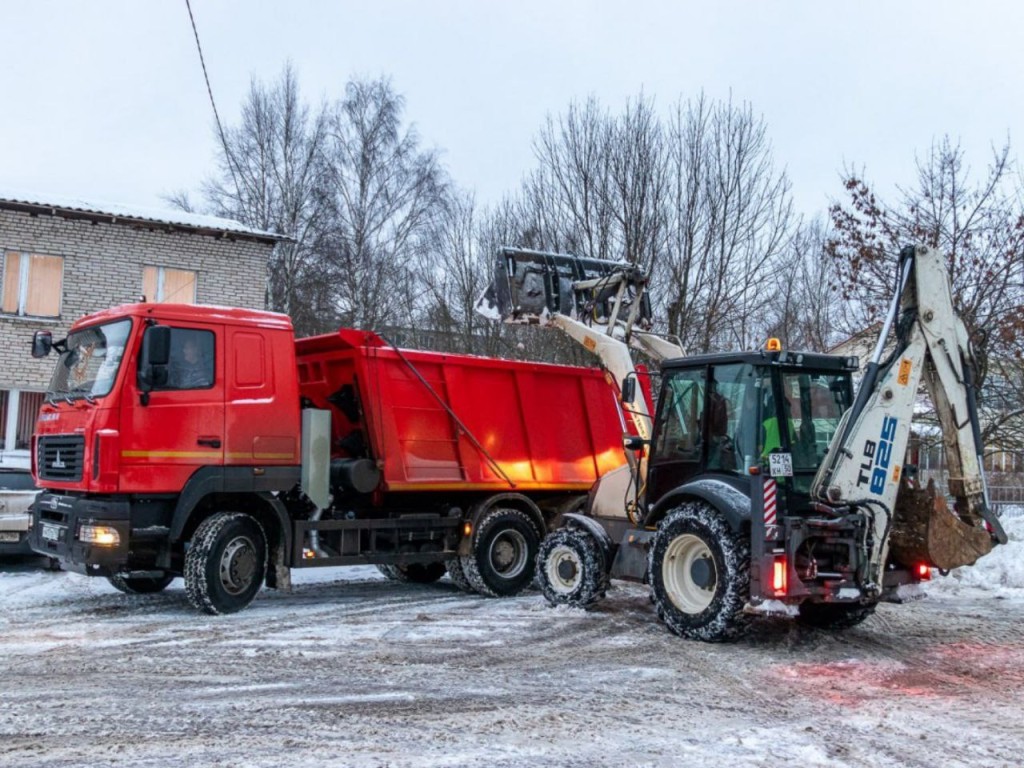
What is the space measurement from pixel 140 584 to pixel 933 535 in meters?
7.68

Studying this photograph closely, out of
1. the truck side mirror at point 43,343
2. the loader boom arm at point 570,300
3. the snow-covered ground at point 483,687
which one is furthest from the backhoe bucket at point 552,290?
the truck side mirror at point 43,343

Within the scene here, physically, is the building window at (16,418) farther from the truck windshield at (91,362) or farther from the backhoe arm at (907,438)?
the backhoe arm at (907,438)

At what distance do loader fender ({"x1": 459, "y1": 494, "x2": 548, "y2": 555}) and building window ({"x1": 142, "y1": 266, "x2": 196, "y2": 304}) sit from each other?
398 inches

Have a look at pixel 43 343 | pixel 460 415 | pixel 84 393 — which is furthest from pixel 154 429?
pixel 460 415

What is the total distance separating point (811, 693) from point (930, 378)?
3.11m

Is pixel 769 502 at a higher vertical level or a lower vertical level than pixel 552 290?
lower

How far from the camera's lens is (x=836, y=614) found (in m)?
9.05

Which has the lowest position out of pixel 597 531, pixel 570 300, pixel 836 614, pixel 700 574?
pixel 836 614

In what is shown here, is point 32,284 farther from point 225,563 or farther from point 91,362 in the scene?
point 225,563

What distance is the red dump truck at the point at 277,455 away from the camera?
8891mm

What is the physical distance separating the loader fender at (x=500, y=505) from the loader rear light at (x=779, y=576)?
4.17 m

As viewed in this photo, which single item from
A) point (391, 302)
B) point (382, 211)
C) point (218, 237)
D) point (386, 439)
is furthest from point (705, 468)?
point (382, 211)

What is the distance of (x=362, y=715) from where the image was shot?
586 cm

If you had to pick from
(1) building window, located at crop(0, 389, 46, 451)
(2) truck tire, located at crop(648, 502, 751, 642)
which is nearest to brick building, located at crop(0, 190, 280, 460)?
(1) building window, located at crop(0, 389, 46, 451)
